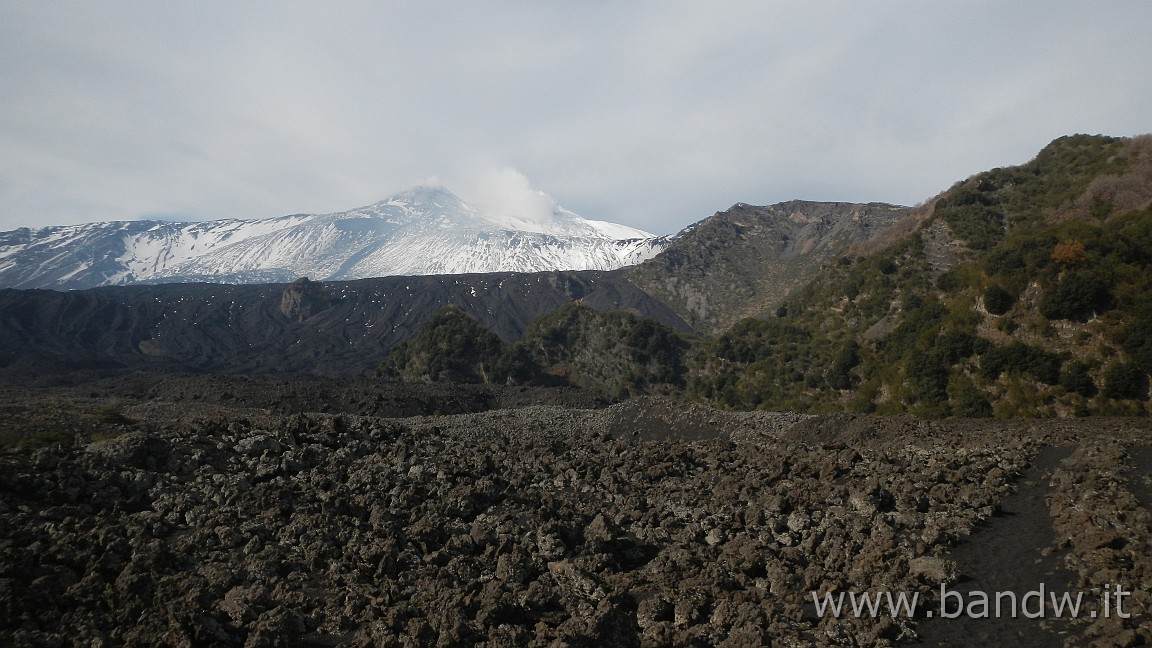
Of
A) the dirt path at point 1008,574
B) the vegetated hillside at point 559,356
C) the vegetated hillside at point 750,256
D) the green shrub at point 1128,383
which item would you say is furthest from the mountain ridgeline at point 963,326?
the vegetated hillside at point 750,256

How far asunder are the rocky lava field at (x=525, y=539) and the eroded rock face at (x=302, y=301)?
6625 cm

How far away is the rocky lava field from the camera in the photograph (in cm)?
663

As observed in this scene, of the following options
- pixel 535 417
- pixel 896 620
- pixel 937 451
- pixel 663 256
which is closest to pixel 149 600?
pixel 896 620

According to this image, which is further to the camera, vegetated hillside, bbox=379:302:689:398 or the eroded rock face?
the eroded rock face

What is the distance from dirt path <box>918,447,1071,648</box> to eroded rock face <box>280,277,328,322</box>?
7719 centimetres

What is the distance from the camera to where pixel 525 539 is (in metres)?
9.16

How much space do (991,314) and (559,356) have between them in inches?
1161

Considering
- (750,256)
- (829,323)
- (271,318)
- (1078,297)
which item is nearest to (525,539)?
(1078,297)

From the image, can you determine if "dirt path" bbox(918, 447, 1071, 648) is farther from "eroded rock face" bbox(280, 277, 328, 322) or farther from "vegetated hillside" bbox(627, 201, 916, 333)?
"eroded rock face" bbox(280, 277, 328, 322)

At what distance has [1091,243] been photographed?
2225 centimetres

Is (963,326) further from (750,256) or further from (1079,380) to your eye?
(750,256)

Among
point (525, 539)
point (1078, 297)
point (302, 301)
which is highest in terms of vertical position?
point (302, 301)

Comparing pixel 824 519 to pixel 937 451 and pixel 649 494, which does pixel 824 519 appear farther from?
pixel 937 451

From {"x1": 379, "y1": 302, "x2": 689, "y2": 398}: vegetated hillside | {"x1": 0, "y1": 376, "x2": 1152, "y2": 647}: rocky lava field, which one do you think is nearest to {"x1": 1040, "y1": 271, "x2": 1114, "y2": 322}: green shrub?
{"x1": 0, "y1": 376, "x2": 1152, "y2": 647}: rocky lava field
